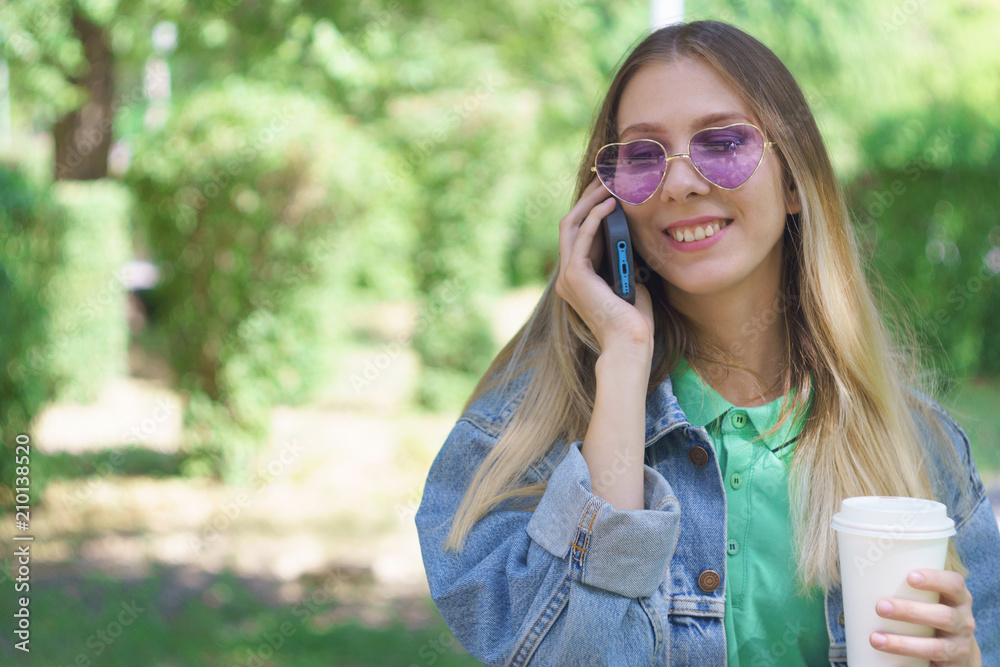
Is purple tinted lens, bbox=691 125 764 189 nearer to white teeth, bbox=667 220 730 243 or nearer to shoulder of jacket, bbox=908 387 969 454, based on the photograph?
white teeth, bbox=667 220 730 243

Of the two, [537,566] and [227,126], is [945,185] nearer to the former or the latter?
[227,126]

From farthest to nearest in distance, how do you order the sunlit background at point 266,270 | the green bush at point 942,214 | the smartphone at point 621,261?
the green bush at point 942,214 → the sunlit background at point 266,270 → the smartphone at point 621,261

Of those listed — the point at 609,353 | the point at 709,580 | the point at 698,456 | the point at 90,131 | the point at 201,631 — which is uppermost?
the point at 90,131

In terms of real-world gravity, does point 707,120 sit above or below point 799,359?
above

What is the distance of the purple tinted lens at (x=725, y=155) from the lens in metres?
1.75

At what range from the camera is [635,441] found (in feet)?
5.36

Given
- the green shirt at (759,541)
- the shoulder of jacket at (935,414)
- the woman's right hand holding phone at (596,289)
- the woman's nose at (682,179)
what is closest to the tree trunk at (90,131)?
the woman's right hand holding phone at (596,289)

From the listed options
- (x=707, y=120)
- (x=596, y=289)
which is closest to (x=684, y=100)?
(x=707, y=120)

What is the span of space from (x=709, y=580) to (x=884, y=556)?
0.39 meters

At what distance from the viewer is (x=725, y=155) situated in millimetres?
1754

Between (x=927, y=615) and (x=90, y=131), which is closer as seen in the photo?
(x=927, y=615)

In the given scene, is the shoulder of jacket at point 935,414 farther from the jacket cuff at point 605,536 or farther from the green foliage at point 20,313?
the green foliage at point 20,313

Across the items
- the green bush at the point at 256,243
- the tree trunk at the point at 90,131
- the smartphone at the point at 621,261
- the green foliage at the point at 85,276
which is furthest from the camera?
the tree trunk at the point at 90,131

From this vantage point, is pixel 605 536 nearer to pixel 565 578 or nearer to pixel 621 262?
pixel 565 578
